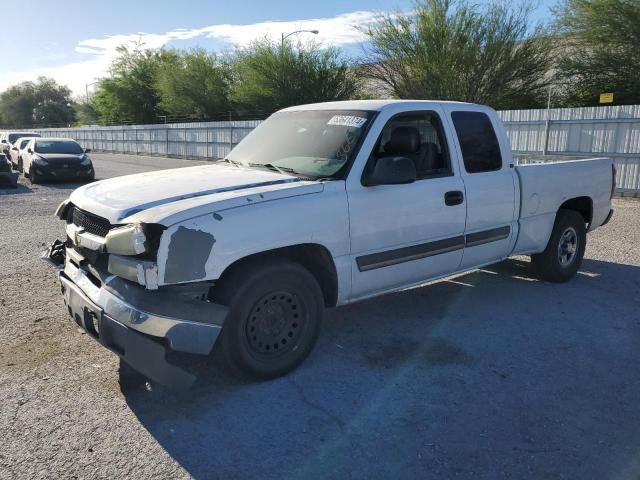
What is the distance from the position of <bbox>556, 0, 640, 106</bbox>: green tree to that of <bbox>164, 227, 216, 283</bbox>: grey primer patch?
68.4 feet

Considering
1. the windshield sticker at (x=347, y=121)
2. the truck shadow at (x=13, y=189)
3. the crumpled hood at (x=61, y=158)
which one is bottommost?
the truck shadow at (x=13, y=189)

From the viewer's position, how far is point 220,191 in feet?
12.3

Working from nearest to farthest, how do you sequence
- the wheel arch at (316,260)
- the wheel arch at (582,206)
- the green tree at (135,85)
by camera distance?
the wheel arch at (316,260) < the wheel arch at (582,206) < the green tree at (135,85)

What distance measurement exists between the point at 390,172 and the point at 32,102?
118 m

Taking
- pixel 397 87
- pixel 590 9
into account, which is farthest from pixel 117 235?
pixel 397 87

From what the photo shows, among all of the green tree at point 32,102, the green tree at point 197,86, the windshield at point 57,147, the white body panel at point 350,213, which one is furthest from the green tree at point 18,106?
the white body panel at point 350,213

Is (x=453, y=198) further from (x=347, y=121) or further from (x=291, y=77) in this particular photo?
(x=291, y=77)

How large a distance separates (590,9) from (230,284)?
68.8ft

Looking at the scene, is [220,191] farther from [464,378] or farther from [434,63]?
[434,63]

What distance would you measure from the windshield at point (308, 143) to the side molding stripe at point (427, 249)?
2.37ft

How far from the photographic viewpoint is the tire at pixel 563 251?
19.9ft

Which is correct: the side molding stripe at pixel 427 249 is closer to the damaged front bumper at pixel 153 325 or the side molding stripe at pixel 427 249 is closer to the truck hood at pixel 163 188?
the truck hood at pixel 163 188

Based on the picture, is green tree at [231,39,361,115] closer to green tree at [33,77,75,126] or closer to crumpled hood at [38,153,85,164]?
crumpled hood at [38,153,85,164]

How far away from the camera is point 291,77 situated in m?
33.9
